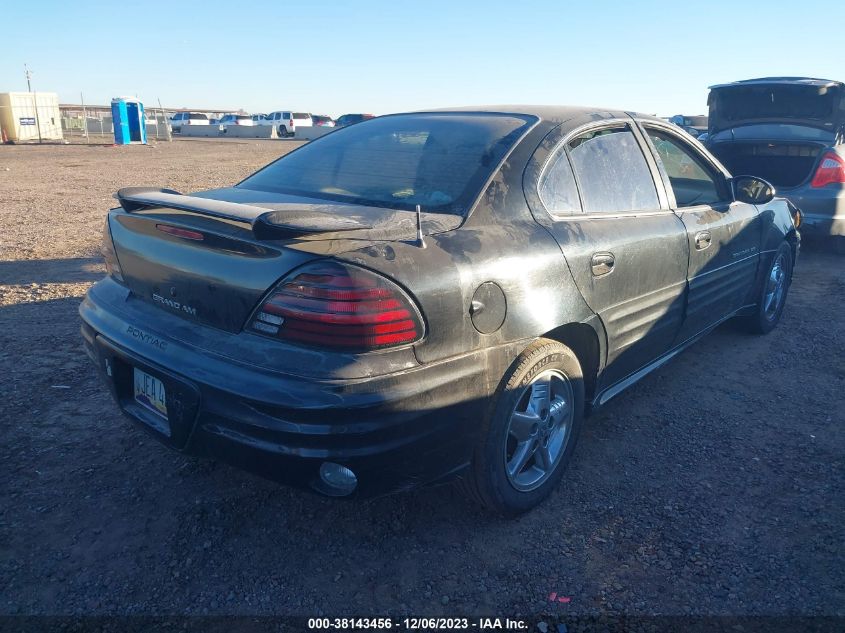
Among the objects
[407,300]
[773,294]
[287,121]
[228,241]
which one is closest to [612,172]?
[407,300]

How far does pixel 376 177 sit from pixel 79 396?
7.09 ft

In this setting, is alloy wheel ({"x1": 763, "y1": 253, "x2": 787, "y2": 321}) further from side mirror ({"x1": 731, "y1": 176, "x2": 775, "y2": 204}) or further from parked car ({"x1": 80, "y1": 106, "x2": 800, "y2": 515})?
parked car ({"x1": 80, "y1": 106, "x2": 800, "y2": 515})

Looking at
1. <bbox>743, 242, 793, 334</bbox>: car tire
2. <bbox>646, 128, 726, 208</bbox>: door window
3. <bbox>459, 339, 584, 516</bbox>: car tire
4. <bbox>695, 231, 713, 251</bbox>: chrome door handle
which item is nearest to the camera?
<bbox>459, 339, 584, 516</bbox>: car tire

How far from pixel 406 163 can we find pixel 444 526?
1.58 metres

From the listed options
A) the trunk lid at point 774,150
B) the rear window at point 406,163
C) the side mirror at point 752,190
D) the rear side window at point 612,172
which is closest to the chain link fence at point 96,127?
the trunk lid at point 774,150

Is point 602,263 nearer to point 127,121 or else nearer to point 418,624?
point 418,624

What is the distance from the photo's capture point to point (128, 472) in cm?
298

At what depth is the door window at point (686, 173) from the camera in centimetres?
385

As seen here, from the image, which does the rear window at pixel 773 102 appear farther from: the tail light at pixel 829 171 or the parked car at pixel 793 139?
the tail light at pixel 829 171

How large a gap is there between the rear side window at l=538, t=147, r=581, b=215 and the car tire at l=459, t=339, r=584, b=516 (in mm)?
604

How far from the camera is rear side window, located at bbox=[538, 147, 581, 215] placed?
9.18 feet

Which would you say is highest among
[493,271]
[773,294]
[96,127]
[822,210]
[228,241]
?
[228,241]

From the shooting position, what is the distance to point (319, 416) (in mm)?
2021

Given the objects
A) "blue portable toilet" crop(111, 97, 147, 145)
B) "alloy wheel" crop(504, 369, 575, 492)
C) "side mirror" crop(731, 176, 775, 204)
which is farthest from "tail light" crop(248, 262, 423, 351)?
"blue portable toilet" crop(111, 97, 147, 145)
